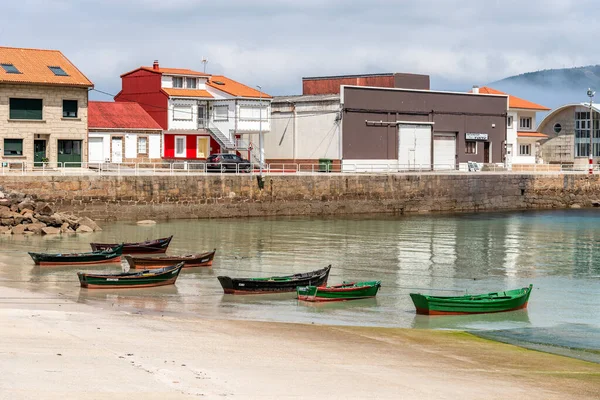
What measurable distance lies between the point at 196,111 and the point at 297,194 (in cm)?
1453

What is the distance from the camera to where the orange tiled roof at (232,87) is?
77.9 metres

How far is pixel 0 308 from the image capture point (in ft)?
82.1

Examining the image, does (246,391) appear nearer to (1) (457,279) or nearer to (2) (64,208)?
(1) (457,279)

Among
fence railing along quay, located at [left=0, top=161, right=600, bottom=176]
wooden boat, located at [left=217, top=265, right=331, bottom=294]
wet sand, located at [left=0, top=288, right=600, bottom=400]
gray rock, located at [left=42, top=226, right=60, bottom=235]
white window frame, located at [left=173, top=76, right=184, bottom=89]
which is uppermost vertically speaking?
white window frame, located at [left=173, top=76, right=184, bottom=89]

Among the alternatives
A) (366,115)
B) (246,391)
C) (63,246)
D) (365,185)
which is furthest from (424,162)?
(246,391)

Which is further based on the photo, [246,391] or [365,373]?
[365,373]

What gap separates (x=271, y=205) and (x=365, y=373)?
153 feet

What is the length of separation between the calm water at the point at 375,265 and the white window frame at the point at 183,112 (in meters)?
17.2

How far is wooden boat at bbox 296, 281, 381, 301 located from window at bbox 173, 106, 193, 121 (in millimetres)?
46025

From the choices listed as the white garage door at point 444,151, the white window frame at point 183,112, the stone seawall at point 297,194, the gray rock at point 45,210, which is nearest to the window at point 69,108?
the stone seawall at point 297,194

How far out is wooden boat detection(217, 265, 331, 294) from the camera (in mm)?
31516

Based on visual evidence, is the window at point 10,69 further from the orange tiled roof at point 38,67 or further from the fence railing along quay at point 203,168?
the fence railing along quay at point 203,168

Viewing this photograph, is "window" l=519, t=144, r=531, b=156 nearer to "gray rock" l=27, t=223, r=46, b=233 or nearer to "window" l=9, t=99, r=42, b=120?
"window" l=9, t=99, r=42, b=120

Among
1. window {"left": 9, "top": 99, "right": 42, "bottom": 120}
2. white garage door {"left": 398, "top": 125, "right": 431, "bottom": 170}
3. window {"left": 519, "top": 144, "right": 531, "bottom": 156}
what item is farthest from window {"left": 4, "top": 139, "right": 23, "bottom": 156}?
window {"left": 519, "top": 144, "right": 531, "bottom": 156}
